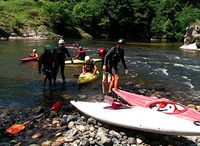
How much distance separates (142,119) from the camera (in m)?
10.2

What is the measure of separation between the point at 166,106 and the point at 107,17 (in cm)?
6428

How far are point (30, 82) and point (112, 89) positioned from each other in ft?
19.4

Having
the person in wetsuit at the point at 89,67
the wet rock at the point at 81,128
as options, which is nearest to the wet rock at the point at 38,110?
the wet rock at the point at 81,128

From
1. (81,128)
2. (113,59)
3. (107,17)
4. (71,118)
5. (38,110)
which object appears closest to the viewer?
(81,128)

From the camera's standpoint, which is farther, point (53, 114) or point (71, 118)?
point (53, 114)

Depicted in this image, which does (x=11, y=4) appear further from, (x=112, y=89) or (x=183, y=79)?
(x=112, y=89)

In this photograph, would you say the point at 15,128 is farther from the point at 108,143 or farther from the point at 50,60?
the point at 50,60

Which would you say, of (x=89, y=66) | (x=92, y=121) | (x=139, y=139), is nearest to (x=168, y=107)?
(x=139, y=139)

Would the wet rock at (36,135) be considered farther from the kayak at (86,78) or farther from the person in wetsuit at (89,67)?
the person in wetsuit at (89,67)

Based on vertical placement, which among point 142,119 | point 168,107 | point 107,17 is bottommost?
point 142,119

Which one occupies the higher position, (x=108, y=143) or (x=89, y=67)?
(x=89, y=67)

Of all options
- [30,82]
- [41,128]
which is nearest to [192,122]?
[41,128]

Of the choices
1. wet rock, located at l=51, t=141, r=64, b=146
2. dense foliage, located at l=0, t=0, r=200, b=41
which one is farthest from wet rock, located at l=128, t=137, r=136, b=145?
dense foliage, located at l=0, t=0, r=200, b=41

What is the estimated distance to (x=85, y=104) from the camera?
12.0 meters
